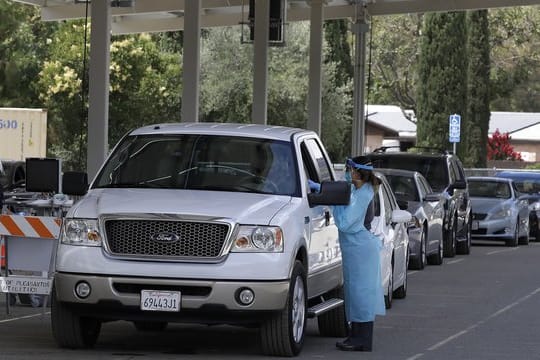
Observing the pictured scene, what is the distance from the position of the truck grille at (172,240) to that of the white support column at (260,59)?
2754 cm

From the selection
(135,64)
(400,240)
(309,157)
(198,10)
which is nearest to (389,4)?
(198,10)

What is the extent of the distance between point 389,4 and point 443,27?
1836 cm

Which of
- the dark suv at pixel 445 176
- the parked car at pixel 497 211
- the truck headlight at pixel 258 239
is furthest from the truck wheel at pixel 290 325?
the parked car at pixel 497 211

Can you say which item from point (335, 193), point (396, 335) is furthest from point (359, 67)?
point (335, 193)

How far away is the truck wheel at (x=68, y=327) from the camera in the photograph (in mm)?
Result: 12714

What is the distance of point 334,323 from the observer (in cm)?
1492

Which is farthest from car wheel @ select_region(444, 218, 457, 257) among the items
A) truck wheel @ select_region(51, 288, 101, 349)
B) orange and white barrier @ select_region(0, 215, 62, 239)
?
truck wheel @ select_region(51, 288, 101, 349)

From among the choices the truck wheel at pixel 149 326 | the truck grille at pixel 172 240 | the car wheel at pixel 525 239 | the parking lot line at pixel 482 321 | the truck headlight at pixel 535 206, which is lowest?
the car wheel at pixel 525 239

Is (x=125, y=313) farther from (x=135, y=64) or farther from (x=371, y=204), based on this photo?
(x=135, y=64)

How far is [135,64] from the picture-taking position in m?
58.0

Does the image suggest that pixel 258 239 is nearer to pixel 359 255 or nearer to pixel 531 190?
pixel 359 255

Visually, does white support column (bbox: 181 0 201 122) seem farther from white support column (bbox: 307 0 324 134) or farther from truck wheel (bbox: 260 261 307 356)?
truck wheel (bbox: 260 261 307 356)

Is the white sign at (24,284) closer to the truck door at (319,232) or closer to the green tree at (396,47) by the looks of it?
the truck door at (319,232)

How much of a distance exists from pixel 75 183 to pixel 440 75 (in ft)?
170
